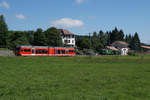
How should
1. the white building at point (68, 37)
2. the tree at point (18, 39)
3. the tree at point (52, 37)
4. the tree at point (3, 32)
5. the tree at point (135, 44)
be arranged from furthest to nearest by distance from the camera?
the tree at point (135, 44) < the white building at point (68, 37) < the tree at point (52, 37) < the tree at point (3, 32) < the tree at point (18, 39)

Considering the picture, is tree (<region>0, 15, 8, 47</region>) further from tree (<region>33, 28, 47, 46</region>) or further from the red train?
the red train

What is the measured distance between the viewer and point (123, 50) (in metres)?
125

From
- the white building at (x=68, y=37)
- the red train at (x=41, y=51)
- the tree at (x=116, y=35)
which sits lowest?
the red train at (x=41, y=51)

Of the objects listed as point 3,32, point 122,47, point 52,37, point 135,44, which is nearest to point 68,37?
point 52,37

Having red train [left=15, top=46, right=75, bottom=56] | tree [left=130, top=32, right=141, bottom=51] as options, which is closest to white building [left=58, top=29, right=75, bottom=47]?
red train [left=15, top=46, right=75, bottom=56]

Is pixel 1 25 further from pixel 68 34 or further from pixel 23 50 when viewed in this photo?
pixel 68 34

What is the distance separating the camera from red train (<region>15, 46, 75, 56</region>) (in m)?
45.3

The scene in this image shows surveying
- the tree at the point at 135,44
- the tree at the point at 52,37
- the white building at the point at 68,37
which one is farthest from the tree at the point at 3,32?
the tree at the point at 135,44

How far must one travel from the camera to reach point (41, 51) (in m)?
49.2

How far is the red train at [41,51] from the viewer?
45.3 metres

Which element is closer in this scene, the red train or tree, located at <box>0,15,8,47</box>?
the red train

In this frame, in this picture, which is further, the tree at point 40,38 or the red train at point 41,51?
the tree at point 40,38

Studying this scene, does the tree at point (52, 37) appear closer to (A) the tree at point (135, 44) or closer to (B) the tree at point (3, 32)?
(B) the tree at point (3, 32)

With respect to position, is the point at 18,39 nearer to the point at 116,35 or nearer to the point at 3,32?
the point at 3,32
